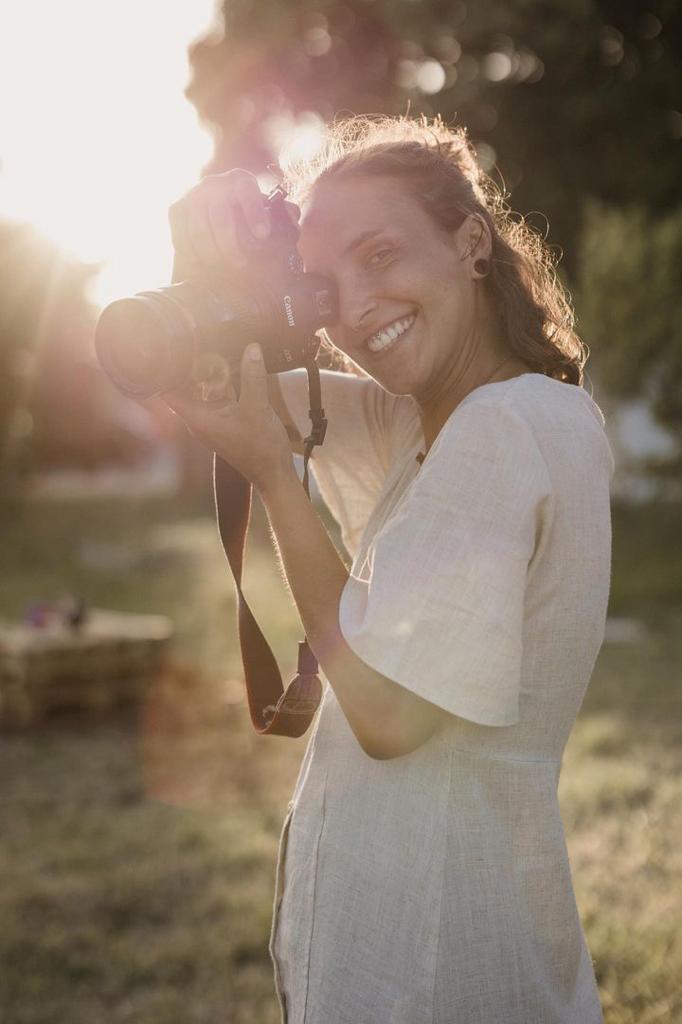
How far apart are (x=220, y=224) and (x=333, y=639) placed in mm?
624

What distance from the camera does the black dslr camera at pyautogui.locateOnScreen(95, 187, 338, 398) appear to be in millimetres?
1353

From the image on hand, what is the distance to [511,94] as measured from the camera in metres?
15.2

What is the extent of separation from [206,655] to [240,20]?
1474cm

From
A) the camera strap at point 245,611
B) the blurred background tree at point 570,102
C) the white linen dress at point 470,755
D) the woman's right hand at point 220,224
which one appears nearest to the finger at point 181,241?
the woman's right hand at point 220,224

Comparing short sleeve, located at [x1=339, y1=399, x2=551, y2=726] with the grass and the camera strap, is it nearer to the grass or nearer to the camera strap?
the camera strap

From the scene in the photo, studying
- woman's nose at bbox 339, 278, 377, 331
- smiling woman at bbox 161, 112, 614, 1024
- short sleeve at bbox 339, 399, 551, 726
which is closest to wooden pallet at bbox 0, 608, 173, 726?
smiling woman at bbox 161, 112, 614, 1024

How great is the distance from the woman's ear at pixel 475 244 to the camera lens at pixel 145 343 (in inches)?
Result: 16.2

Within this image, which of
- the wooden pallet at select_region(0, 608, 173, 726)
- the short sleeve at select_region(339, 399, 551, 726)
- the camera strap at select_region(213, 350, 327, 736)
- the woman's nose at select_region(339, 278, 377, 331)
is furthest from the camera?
the wooden pallet at select_region(0, 608, 173, 726)

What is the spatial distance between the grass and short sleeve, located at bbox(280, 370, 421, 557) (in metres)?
1.69

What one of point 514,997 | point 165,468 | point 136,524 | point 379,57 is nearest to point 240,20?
point 379,57

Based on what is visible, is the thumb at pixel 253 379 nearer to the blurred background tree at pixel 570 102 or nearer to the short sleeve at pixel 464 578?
the short sleeve at pixel 464 578

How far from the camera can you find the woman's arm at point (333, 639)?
1.18 metres

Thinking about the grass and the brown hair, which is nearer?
the brown hair

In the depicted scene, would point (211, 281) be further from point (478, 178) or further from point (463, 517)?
point (463, 517)
